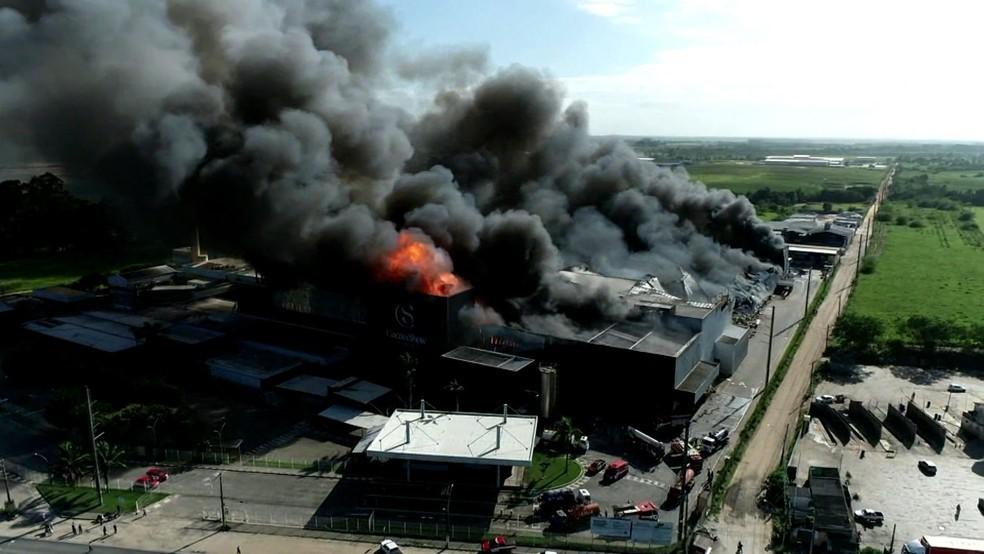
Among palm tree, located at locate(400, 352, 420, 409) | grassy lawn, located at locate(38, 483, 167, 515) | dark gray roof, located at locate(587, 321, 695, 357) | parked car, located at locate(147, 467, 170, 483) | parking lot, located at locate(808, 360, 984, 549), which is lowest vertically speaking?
parking lot, located at locate(808, 360, 984, 549)

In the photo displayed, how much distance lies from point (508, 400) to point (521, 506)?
10.6 m

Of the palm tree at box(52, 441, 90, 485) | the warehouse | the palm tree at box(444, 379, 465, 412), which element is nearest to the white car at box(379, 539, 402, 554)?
the warehouse

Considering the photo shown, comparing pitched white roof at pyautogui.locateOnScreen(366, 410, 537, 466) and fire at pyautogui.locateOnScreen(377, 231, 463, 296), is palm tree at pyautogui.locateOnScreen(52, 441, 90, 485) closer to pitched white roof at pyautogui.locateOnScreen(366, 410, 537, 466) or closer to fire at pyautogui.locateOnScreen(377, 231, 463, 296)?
pitched white roof at pyautogui.locateOnScreen(366, 410, 537, 466)

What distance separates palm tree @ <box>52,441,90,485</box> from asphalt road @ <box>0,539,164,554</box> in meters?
5.28

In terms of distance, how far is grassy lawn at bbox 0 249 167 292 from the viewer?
8175cm

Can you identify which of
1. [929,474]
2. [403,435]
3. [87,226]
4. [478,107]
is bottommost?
[929,474]

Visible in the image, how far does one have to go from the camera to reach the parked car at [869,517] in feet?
106

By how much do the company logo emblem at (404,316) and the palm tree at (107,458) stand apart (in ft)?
59.3

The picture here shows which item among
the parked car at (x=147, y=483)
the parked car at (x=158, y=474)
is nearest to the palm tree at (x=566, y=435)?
the parked car at (x=158, y=474)

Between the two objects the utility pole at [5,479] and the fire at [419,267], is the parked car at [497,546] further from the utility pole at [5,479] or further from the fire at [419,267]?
the utility pole at [5,479]

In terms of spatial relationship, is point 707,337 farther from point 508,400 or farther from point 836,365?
point 508,400

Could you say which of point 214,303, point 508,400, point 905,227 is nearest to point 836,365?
point 508,400

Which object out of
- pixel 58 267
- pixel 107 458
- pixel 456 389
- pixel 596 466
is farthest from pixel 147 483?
pixel 58 267

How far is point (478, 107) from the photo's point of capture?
76500 mm
